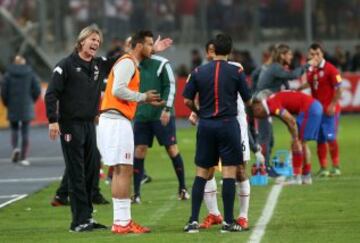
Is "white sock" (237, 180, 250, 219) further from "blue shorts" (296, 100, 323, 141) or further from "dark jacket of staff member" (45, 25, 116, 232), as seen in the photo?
"blue shorts" (296, 100, 323, 141)

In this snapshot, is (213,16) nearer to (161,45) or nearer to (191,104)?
(161,45)

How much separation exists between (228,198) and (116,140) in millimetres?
1263

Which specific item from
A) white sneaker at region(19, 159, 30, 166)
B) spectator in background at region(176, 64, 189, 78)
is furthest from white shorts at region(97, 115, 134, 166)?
spectator in background at region(176, 64, 189, 78)

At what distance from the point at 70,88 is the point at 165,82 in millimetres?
2773

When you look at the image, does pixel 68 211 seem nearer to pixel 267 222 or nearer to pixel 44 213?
pixel 44 213

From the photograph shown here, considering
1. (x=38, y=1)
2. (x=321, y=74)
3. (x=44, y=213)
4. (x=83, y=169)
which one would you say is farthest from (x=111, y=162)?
(x=38, y=1)

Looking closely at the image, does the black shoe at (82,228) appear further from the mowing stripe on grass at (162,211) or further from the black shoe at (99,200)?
the black shoe at (99,200)

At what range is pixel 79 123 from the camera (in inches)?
535

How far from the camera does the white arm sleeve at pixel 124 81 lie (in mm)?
13062

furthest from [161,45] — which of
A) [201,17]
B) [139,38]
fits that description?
[201,17]

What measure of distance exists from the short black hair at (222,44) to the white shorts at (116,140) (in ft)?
3.89

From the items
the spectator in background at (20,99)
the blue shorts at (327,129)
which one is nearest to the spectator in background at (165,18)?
the spectator in background at (20,99)

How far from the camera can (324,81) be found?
19.9m

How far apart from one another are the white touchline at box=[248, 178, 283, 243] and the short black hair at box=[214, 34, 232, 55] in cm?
179
